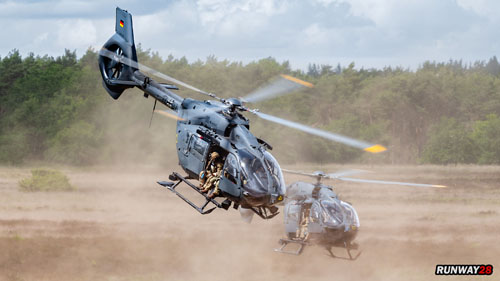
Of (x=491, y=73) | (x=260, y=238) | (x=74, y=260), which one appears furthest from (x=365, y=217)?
(x=491, y=73)

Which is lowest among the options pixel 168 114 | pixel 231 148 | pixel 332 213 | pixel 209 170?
pixel 332 213

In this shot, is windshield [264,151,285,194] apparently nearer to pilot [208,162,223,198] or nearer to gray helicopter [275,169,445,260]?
pilot [208,162,223,198]

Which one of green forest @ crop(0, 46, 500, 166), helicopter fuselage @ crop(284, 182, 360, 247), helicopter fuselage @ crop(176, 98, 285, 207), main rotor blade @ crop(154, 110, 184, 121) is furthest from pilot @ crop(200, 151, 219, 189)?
green forest @ crop(0, 46, 500, 166)

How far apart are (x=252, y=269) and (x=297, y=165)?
1554 centimetres

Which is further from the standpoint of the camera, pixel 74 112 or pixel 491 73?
pixel 491 73

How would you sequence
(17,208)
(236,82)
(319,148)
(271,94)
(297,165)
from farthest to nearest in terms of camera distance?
(236,82) → (319,148) → (297,165) → (17,208) → (271,94)

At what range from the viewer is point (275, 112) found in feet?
171

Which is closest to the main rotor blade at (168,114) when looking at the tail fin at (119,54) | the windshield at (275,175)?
the windshield at (275,175)

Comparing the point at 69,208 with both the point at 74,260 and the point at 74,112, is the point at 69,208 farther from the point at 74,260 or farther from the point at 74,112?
the point at 74,112

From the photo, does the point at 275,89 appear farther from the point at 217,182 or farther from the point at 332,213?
the point at 332,213

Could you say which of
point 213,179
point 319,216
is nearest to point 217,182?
point 213,179

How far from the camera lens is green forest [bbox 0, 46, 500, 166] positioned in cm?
4594

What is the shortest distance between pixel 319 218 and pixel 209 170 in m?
5.11

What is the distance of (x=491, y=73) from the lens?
69.2 meters
